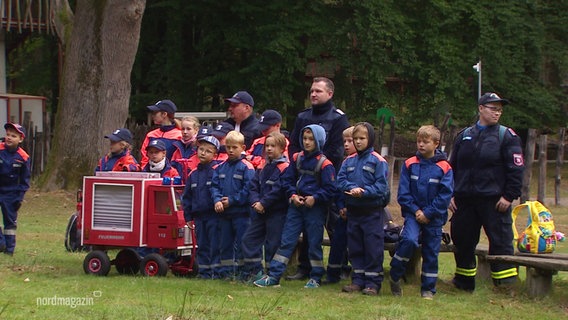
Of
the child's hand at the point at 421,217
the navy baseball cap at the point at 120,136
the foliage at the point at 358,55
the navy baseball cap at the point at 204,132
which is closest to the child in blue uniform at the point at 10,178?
the navy baseball cap at the point at 120,136

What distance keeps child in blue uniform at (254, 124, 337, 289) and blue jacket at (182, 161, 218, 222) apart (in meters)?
0.90

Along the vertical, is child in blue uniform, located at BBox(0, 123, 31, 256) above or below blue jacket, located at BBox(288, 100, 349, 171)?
below

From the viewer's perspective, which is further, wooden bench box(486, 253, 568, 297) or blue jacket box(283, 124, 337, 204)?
blue jacket box(283, 124, 337, 204)

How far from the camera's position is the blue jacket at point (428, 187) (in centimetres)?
973

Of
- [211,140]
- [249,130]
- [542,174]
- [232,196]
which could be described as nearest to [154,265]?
[232,196]

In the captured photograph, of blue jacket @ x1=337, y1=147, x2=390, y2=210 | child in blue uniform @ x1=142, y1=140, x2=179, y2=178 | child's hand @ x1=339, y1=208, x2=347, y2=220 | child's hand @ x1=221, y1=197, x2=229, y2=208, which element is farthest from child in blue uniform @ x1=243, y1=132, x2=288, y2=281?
child in blue uniform @ x1=142, y1=140, x2=179, y2=178

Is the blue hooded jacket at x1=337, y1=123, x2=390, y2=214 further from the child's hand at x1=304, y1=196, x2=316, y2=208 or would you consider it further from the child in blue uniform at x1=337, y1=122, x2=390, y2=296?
the child's hand at x1=304, y1=196, x2=316, y2=208

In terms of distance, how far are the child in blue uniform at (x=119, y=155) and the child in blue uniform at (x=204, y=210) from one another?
134cm

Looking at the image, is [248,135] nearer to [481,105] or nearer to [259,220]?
[259,220]

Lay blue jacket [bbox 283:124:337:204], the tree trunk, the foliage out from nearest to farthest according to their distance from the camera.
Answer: blue jacket [bbox 283:124:337:204]
the tree trunk
the foliage

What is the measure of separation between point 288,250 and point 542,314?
2582 millimetres

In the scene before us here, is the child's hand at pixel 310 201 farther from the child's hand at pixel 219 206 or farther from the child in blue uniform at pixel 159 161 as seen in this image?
the child in blue uniform at pixel 159 161

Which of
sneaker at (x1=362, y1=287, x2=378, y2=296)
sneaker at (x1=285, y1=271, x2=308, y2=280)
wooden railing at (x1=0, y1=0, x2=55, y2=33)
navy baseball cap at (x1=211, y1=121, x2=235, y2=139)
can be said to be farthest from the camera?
wooden railing at (x1=0, y1=0, x2=55, y2=33)

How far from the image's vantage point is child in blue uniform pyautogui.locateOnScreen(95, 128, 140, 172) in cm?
1215
